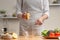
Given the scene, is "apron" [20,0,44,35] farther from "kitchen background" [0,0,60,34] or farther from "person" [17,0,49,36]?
"kitchen background" [0,0,60,34]

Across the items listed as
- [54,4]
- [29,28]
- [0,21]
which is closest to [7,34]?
[29,28]

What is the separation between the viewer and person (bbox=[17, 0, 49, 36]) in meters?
1.92

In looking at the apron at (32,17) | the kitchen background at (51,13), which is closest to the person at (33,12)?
the apron at (32,17)

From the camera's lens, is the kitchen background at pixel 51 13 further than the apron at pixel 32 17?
Yes

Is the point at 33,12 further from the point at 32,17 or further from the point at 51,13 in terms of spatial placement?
the point at 51,13

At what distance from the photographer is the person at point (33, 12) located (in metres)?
1.92

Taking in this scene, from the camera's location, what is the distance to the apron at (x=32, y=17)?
190 cm

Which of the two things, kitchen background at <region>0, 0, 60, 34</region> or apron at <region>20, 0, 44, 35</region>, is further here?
kitchen background at <region>0, 0, 60, 34</region>

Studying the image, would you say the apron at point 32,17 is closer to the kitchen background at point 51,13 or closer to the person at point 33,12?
the person at point 33,12

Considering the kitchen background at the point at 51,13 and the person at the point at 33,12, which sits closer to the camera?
the person at the point at 33,12

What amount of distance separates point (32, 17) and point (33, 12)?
6 centimetres

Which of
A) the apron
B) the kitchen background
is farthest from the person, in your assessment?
the kitchen background

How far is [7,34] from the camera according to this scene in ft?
5.04

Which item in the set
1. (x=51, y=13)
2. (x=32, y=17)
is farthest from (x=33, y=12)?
(x=51, y=13)
